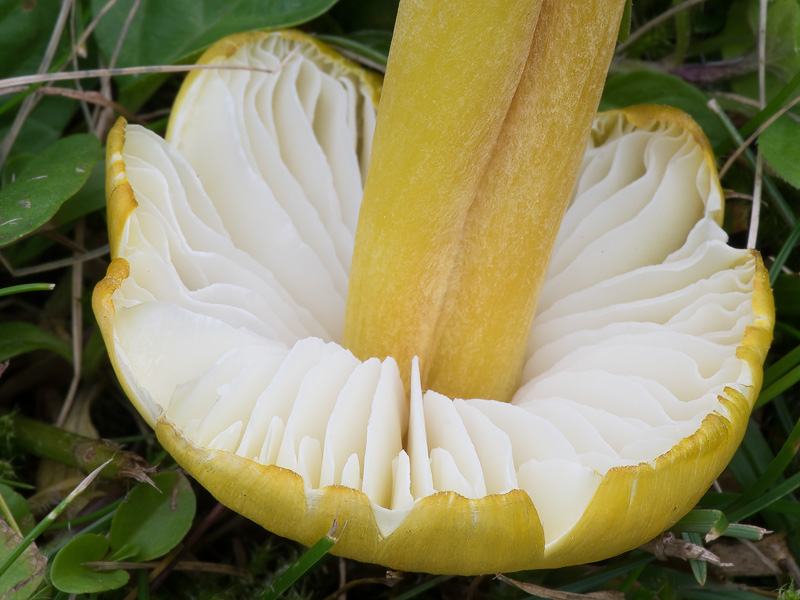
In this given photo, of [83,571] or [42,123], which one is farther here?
[42,123]

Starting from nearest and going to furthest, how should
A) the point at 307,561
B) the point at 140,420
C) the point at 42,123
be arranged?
the point at 307,561, the point at 140,420, the point at 42,123

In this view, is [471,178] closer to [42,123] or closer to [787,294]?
[787,294]

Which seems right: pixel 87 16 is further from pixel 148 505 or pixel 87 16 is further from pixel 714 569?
pixel 714 569

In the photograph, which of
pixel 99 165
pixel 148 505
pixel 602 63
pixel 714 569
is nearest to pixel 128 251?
pixel 148 505

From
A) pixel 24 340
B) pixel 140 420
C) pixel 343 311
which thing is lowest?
pixel 140 420

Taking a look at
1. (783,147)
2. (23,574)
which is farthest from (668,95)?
(23,574)

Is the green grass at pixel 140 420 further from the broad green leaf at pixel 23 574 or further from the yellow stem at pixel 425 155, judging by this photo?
the yellow stem at pixel 425 155
